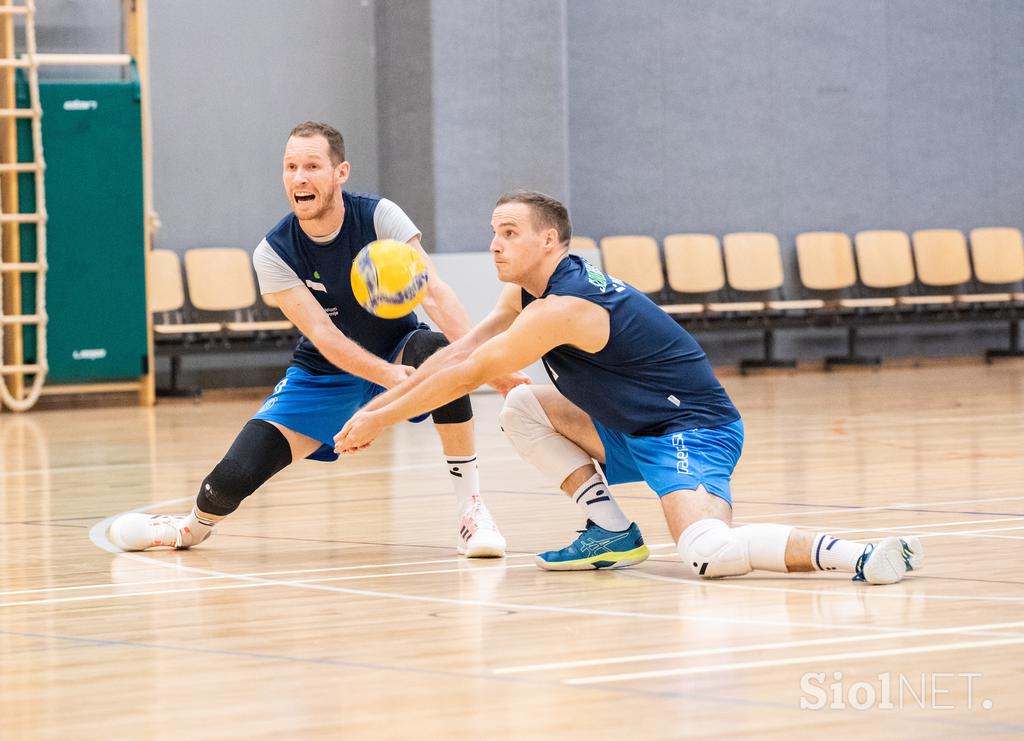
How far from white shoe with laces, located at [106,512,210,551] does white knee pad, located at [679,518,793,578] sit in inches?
67.1

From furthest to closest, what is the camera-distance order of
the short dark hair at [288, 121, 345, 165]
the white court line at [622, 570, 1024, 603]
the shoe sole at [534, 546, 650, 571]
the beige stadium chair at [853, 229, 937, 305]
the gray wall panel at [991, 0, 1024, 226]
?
the gray wall panel at [991, 0, 1024, 226] < the beige stadium chair at [853, 229, 937, 305] < the short dark hair at [288, 121, 345, 165] < the shoe sole at [534, 546, 650, 571] < the white court line at [622, 570, 1024, 603]

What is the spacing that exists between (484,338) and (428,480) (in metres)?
2.43

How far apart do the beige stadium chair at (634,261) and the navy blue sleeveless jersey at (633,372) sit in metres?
9.40

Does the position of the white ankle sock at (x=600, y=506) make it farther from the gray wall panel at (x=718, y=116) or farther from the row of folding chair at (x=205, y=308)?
the gray wall panel at (x=718, y=116)

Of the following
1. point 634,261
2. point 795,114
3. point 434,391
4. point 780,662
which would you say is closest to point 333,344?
point 434,391

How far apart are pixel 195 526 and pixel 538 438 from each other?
118 cm

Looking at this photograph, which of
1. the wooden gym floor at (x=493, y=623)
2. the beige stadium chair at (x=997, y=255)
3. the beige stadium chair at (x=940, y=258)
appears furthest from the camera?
the beige stadium chair at (x=997, y=255)

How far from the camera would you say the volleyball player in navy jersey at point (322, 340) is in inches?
180

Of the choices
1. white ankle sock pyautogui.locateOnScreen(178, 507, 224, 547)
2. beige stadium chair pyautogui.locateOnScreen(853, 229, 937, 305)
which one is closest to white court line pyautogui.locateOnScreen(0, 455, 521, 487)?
white ankle sock pyautogui.locateOnScreen(178, 507, 224, 547)

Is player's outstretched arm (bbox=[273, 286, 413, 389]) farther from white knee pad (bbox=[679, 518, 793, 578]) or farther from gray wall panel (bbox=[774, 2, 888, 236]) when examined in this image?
gray wall panel (bbox=[774, 2, 888, 236])

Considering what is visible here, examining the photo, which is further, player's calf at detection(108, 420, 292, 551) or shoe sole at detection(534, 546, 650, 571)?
player's calf at detection(108, 420, 292, 551)

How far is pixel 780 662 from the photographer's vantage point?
9.57 feet

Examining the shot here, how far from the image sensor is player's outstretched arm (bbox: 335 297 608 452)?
391 cm

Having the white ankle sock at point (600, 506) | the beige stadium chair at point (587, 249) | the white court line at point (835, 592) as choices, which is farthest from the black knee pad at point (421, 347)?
the beige stadium chair at point (587, 249)
